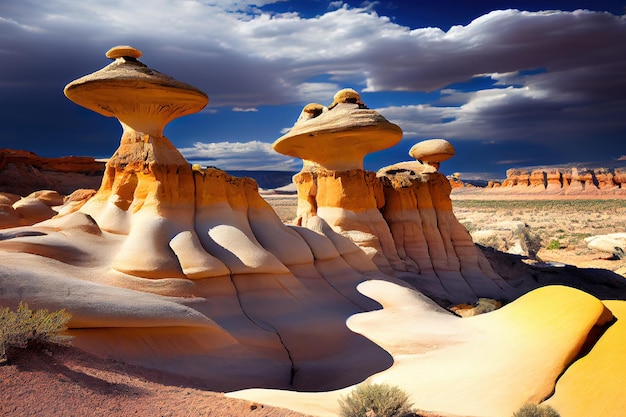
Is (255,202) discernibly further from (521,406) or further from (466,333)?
(521,406)

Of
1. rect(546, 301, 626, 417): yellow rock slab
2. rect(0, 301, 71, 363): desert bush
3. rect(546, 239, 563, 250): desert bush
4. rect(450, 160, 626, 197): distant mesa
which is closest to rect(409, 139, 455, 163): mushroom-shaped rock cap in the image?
rect(546, 239, 563, 250): desert bush

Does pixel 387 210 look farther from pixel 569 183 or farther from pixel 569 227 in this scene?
pixel 569 183

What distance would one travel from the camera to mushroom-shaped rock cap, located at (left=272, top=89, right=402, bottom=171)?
58.5 ft

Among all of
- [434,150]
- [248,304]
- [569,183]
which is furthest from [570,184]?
[248,304]

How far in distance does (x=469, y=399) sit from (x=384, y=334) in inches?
115

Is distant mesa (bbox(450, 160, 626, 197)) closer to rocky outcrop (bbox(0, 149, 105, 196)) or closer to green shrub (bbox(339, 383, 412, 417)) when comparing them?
rocky outcrop (bbox(0, 149, 105, 196))

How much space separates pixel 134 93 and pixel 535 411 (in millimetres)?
10011

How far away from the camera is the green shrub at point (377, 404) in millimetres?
5008

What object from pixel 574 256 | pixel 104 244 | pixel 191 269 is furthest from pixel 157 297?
pixel 574 256

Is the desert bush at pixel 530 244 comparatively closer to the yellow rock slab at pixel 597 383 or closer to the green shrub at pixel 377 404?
the yellow rock slab at pixel 597 383

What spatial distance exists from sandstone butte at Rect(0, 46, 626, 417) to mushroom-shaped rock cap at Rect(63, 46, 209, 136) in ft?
0.12

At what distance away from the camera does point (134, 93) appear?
1100 cm

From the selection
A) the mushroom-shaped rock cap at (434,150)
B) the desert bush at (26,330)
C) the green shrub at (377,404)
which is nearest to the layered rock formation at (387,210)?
the mushroom-shaped rock cap at (434,150)

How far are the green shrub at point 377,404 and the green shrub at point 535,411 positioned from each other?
1352 mm
